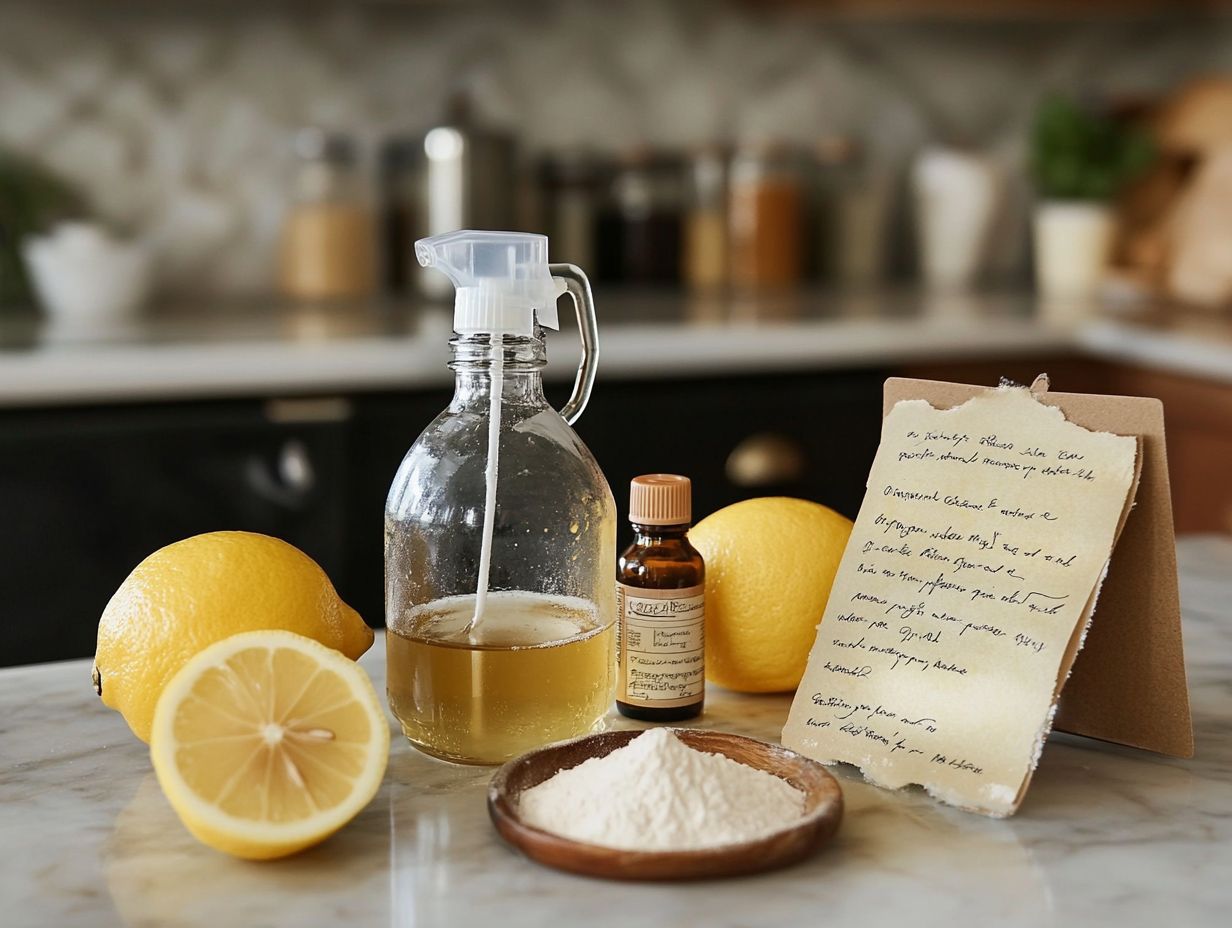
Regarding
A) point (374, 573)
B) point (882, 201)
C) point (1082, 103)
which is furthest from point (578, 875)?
point (1082, 103)

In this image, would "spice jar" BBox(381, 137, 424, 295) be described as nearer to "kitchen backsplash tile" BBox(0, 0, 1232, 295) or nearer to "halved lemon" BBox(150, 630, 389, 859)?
"kitchen backsplash tile" BBox(0, 0, 1232, 295)

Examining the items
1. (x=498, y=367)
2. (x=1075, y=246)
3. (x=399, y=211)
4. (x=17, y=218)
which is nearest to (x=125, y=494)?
(x=17, y=218)

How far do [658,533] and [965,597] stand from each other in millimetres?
164

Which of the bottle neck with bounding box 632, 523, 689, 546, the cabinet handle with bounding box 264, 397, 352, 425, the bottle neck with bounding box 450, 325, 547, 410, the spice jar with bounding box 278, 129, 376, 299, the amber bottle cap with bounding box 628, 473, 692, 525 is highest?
the spice jar with bounding box 278, 129, 376, 299

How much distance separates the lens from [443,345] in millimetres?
1962

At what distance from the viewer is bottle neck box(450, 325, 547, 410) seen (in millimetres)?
755

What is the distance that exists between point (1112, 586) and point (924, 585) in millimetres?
99

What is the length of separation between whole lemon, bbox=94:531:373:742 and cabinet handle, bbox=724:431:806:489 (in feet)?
4.47

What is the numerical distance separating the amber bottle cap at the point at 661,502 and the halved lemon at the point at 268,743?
19cm

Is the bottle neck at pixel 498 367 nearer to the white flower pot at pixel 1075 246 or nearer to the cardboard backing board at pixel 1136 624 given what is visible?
the cardboard backing board at pixel 1136 624

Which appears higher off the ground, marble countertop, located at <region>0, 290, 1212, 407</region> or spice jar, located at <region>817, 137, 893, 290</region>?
spice jar, located at <region>817, 137, 893, 290</region>

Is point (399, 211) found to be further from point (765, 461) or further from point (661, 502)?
point (661, 502)

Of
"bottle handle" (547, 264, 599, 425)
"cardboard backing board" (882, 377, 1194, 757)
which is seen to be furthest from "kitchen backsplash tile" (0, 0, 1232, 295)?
"cardboard backing board" (882, 377, 1194, 757)

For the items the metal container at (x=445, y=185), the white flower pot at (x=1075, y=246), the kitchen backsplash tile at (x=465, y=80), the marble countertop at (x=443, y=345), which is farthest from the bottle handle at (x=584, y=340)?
the white flower pot at (x=1075, y=246)
